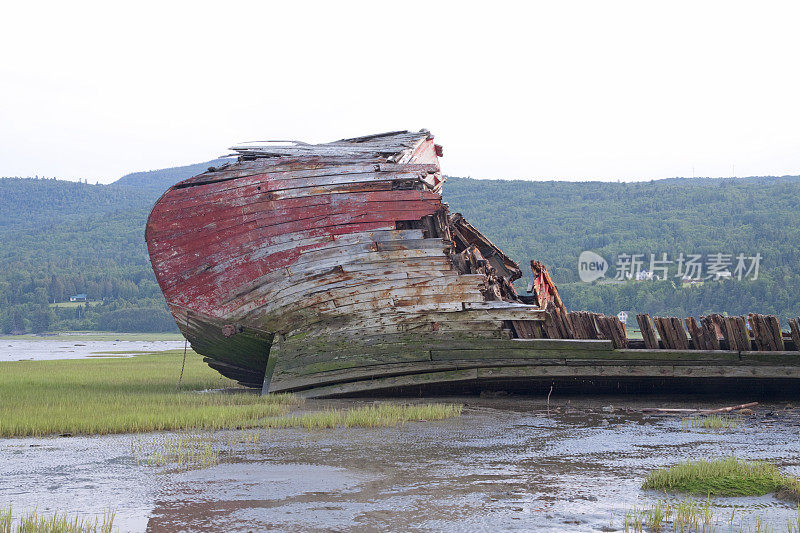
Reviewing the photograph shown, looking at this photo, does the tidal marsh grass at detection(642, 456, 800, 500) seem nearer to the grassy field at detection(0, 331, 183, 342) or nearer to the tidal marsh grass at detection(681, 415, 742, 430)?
the tidal marsh grass at detection(681, 415, 742, 430)

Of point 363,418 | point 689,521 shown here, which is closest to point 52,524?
point 689,521

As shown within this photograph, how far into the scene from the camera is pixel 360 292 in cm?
1509

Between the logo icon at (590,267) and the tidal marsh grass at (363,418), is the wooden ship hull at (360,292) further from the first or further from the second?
the logo icon at (590,267)

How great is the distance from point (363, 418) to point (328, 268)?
3944 millimetres

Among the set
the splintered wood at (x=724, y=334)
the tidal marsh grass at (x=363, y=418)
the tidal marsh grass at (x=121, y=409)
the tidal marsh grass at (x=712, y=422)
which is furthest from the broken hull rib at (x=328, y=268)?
the tidal marsh grass at (x=712, y=422)

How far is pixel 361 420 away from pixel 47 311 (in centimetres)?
11254

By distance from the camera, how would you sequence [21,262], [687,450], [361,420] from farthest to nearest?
[21,262]
[361,420]
[687,450]

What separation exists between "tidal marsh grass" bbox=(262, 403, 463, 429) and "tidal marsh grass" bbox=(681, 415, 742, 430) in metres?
3.24

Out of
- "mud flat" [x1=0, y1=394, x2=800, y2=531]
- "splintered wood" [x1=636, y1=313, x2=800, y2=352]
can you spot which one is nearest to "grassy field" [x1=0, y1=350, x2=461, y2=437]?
"mud flat" [x1=0, y1=394, x2=800, y2=531]

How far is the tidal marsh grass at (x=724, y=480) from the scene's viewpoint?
7395mm

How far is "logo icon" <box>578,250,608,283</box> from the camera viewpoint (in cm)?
10212

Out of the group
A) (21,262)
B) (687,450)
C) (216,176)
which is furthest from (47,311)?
(687,450)

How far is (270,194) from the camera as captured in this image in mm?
15250

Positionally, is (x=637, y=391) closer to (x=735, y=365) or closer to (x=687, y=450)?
(x=735, y=365)
